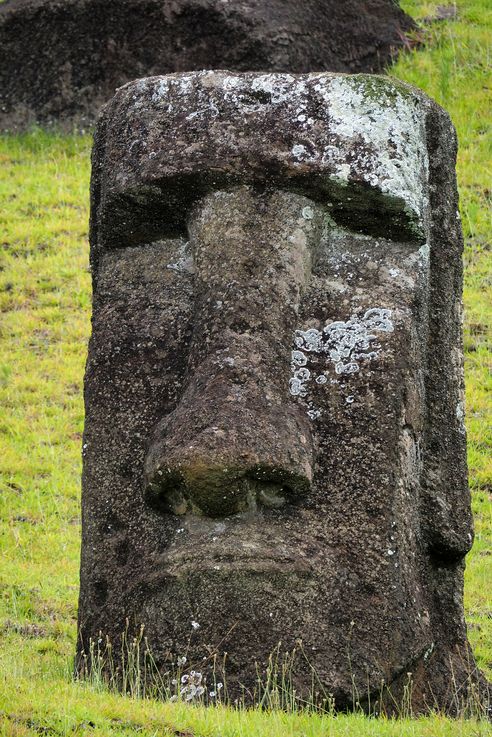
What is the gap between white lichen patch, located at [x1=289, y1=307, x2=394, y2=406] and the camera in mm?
5465

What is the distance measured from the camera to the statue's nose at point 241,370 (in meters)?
5.09

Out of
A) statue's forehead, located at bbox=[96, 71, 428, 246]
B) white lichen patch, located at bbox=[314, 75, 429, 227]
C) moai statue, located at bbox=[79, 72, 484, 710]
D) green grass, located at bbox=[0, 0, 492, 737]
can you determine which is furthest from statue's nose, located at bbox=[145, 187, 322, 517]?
green grass, located at bbox=[0, 0, 492, 737]

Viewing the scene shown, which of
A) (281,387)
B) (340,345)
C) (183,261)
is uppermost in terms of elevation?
(183,261)

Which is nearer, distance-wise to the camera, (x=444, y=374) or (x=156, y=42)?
(x=444, y=374)

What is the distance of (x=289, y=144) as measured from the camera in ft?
18.4

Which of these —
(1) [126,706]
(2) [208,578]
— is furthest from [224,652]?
(1) [126,706]

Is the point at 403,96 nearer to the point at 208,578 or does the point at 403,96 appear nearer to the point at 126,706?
the point at 208,578

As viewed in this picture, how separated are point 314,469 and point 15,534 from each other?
154 inches

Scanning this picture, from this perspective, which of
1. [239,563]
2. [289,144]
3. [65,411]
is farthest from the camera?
[65,411]

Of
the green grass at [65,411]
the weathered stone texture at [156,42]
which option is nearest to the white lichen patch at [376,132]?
the green grass at [65,411]

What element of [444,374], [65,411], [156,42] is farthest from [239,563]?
[156,42]

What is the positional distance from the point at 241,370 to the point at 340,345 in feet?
1.39

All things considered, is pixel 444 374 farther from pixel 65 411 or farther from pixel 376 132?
pixel 65 411

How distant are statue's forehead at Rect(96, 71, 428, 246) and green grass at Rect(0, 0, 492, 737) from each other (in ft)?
6.26
